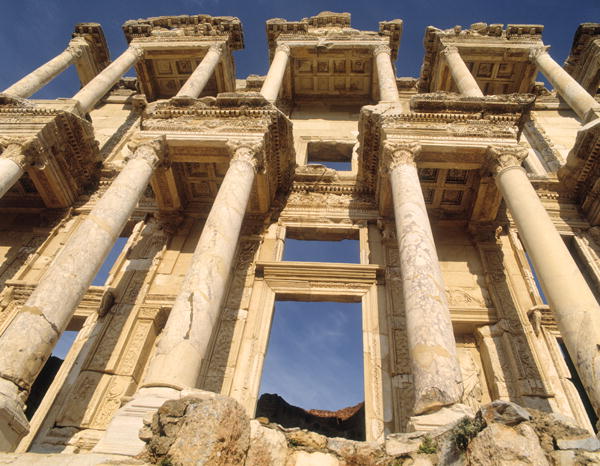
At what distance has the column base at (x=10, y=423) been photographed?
5.62 meters

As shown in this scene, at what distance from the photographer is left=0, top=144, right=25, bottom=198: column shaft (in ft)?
33.0

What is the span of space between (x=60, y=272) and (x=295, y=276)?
567cm

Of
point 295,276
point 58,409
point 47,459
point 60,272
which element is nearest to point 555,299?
point 295,276

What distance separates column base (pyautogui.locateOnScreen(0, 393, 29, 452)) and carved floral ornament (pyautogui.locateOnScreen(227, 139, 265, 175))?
6.97 metres

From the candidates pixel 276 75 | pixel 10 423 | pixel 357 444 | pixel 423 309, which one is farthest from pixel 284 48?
pixel 357 444

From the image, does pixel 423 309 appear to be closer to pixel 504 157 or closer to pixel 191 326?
pixel 191 326

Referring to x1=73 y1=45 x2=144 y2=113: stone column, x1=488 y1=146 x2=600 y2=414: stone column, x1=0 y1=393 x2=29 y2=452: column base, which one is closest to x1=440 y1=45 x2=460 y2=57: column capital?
x1=488 y1=146 x2=600 y2=414: stone column

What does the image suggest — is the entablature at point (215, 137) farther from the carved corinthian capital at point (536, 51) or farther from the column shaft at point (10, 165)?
the carved corinthian capital at point (536, 51)

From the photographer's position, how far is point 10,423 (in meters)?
5.77

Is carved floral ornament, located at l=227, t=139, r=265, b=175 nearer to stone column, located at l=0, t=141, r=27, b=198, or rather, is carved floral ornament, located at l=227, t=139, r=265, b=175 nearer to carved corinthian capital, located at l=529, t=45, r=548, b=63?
stone column, located at l=0, t=141, r=27, b=198

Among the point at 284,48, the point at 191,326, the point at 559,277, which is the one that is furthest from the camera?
the point at 284,48

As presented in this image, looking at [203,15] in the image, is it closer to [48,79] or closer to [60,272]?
[48,79]

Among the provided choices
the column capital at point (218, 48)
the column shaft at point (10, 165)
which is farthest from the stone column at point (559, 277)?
the column capital at point (218, 48)

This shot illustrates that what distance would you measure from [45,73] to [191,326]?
48.6 feet
